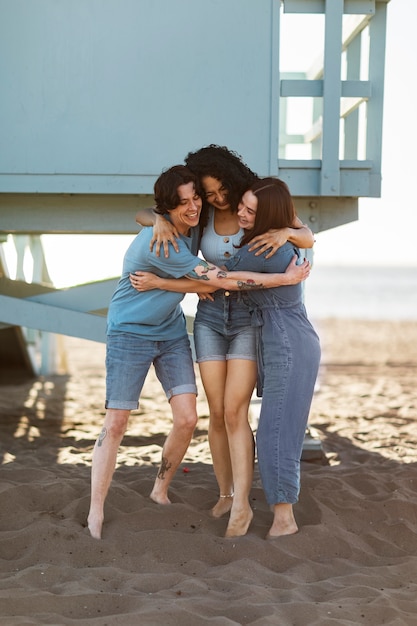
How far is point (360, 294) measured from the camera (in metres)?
38.9

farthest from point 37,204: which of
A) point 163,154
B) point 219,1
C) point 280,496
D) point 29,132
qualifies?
point 280,496

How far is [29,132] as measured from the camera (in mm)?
6398

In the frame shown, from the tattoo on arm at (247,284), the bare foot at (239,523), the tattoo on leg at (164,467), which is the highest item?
the tattoo on arm at (247,284)

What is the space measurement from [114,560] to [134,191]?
9.92 ft

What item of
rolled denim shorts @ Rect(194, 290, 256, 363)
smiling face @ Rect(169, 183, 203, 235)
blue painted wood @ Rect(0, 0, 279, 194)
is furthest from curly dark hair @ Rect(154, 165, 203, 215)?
blue painted wood @ Rect(0, 0, 279, 194)

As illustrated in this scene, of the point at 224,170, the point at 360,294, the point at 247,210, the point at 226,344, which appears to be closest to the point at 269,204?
the point at 247,210

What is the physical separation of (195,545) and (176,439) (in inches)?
24.9

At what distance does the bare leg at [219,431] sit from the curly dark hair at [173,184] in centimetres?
85

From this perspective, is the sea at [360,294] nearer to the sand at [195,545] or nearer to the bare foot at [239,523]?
the sand at [195,545]

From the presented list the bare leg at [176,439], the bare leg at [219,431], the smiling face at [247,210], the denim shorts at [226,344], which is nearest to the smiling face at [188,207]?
the smiling face at [247,210]

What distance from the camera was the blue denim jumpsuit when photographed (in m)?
4.52

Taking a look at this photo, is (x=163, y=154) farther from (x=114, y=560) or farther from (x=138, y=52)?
(x=114, y=560)

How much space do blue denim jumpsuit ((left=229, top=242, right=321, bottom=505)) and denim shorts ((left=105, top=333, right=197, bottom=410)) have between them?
0.43 m

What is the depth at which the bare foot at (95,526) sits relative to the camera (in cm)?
441
